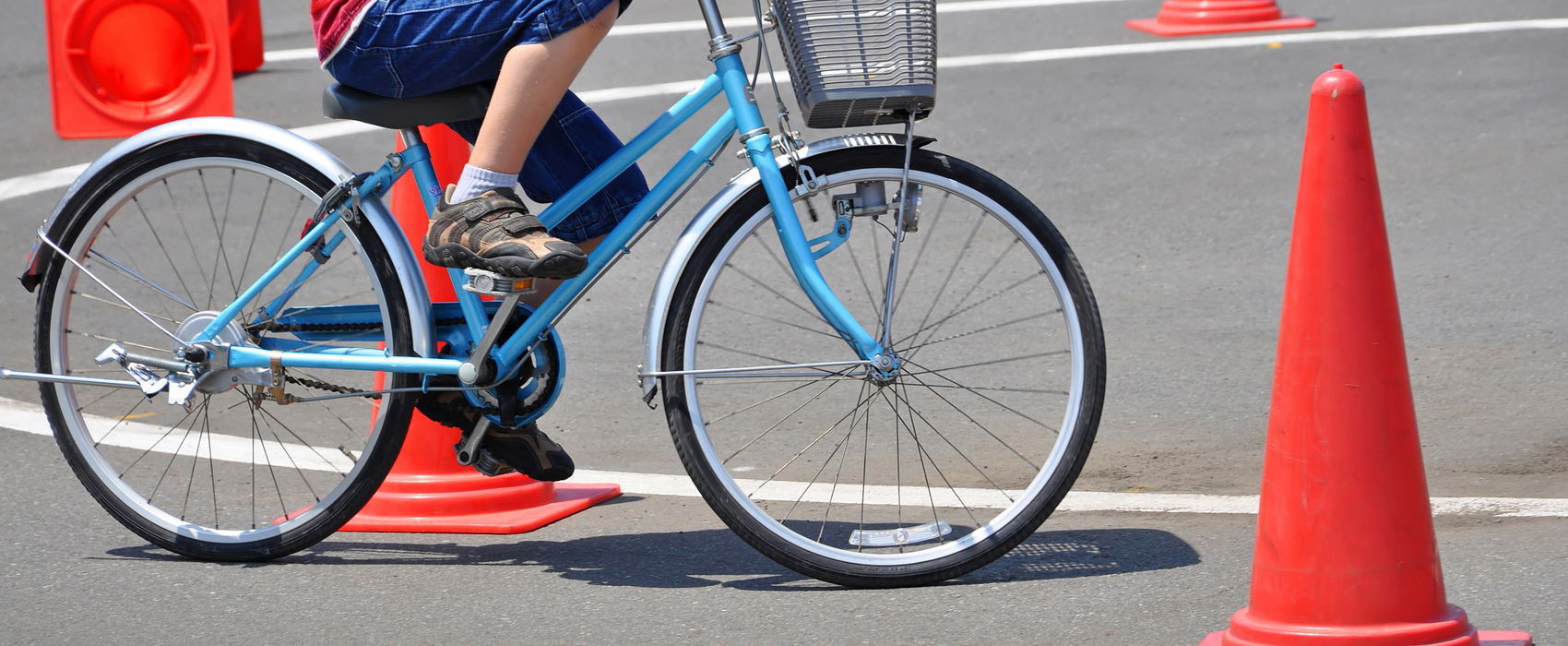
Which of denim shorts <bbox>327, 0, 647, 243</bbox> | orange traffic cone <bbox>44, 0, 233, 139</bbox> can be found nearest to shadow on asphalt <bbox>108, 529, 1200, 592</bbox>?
denim shorts <bbox>327, 0, 647, 243</bbox>

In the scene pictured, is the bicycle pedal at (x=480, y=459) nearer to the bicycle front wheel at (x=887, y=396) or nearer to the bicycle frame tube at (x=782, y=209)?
the bicycle front wheel at (x=887, y=396)

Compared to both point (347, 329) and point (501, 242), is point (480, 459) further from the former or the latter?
point (501, 242)

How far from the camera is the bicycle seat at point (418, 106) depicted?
346cm

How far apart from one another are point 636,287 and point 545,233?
308cm

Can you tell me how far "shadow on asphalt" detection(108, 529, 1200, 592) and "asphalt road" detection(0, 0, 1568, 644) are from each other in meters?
0.01

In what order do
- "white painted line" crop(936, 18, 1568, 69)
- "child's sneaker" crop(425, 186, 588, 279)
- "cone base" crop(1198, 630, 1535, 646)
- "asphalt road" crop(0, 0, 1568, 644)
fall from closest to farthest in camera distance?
"cone base" crop(1198, 630, 1535, 646) → "child's sneaker" crop(425, 186, 588, 279) → "asphalt road" crop(0, 0, 1568, 644) → "white painted line" crop(936, 18, 1568, 69)

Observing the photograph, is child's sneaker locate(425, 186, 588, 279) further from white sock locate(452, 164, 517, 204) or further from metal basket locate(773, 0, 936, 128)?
metal basket locate(773, 0, 936, 128)

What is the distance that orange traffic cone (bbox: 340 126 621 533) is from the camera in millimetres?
4082

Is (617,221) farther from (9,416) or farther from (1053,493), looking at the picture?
(9,416)

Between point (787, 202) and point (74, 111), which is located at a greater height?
point (74, 111)

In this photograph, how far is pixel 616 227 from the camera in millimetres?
3592

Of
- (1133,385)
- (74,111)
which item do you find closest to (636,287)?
(1133,385)

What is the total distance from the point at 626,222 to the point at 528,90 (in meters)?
0.40

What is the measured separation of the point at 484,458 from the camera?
147 inches
